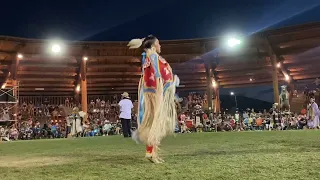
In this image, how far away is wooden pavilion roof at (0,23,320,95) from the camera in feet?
68.5

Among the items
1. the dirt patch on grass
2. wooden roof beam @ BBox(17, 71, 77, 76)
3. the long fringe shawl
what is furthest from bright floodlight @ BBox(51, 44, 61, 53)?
the long fringe shawl

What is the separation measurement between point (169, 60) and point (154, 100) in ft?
66.3

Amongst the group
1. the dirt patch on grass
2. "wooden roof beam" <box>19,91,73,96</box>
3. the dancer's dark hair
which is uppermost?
"wooden roof beam" <box>19,91,73,96</box>

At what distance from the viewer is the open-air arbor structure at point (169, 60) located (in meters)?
20.8

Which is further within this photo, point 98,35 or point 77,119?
point 98,35

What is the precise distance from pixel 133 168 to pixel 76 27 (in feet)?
130

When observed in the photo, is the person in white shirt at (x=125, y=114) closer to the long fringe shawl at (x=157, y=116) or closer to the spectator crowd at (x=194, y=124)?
the spectator crowd at (x=194, y=124)

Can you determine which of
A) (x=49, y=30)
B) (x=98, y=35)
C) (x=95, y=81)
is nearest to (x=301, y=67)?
(x=95, y=81)

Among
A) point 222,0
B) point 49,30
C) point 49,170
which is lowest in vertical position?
point 49,170

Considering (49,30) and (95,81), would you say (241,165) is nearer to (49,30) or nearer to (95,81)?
(95,81)

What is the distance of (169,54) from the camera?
23.2m

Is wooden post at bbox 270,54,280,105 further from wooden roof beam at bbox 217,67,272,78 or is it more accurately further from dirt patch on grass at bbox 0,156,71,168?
dirt patch on grass at bbox 0,156,71,168

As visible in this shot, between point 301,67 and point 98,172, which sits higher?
point 301,67

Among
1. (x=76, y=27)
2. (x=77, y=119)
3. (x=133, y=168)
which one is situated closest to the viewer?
(x=133, y=168)
